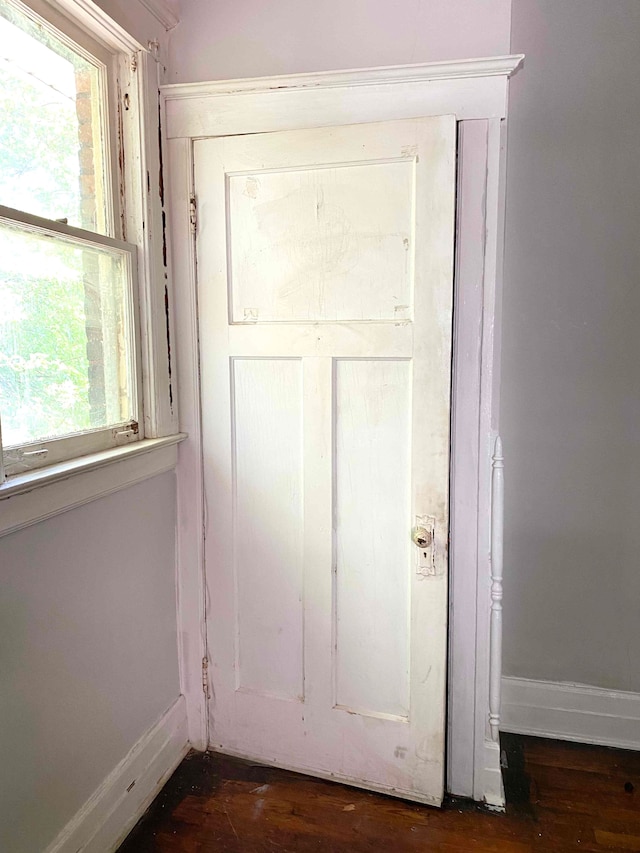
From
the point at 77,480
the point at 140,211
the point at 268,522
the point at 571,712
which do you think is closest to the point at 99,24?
the point at 140,211

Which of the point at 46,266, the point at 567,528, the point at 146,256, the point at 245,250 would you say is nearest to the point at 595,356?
the point at 567,528

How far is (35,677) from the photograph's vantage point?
128 centimetres

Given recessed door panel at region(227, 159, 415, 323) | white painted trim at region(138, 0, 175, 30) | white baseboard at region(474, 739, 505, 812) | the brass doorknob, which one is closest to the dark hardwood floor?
white baseboard at region(474, 739, 505, 812)

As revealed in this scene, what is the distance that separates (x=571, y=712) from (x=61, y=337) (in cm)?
209

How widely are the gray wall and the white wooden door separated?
0.22 meters

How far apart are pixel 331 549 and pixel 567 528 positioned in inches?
34.7

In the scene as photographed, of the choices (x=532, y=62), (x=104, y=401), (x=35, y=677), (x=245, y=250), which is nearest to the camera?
(x=35, y=677)

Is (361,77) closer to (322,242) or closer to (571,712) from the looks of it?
(322,242)

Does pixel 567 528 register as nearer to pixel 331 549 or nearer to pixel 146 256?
pixel 331 549

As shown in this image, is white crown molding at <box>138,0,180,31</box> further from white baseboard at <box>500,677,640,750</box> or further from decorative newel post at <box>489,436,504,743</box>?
white baseboard at <box>500,677,640,750</box>

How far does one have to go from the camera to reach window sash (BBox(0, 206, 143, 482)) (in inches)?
49.1

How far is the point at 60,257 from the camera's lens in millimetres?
1387

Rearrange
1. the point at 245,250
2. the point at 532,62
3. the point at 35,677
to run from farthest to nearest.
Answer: the point at 532,62
the point at 245,250
the point at 35,677

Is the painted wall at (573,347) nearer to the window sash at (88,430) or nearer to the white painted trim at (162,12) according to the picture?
the white painted trim at (162,12)
